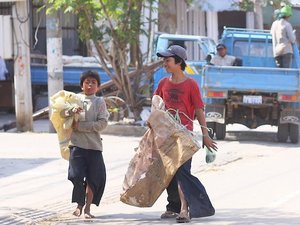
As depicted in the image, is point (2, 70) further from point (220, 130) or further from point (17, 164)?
point (17, 164)

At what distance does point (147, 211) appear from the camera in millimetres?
8922

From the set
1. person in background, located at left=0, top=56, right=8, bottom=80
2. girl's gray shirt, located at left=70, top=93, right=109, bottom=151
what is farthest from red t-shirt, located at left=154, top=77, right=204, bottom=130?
person in background, located at left=0, top=56, right=8, bottom=80

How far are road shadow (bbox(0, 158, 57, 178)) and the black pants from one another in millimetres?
3689

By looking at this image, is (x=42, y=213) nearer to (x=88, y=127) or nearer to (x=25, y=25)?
(x=88, y=127)

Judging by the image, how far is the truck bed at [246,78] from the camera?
52.5ft

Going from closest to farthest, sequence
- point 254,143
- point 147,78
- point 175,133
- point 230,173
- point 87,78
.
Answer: point 175,133
point 87,78
point 230,173
point 254,143
point 147,78

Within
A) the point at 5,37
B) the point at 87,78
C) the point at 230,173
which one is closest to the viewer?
the point at 87,78

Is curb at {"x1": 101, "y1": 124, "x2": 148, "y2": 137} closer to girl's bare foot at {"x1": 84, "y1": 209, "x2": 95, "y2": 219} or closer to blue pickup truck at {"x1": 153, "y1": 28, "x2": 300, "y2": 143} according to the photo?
blue pickup truck at {"x1": 153, "y1": 28, "x2": 300, "y2": 143}

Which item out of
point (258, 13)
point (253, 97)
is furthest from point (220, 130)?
point (258, 13)

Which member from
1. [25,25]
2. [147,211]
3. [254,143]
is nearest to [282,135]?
[254,143]

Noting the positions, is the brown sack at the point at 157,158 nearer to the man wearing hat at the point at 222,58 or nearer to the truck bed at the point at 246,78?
the truck bed at the point at 246,78

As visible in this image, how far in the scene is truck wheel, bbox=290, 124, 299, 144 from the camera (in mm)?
16281

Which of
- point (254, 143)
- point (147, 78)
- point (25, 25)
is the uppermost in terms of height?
point (25, 25)

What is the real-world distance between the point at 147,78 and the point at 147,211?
33.7 feet
